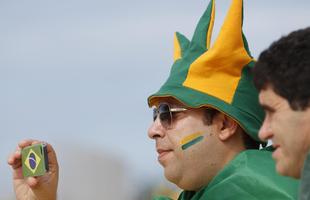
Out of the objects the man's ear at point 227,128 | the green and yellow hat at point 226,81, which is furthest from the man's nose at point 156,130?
the man's ear at point 227,128

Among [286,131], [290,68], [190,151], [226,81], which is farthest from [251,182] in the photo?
[290,68]

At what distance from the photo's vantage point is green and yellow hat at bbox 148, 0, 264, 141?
4.13 metres

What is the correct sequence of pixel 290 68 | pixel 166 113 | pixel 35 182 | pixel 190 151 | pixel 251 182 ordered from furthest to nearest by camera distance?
1. pixel 35 182
2. pixel 166 113
3. pixel 190 151
4. pixel 251 182
5. pixel 290 68

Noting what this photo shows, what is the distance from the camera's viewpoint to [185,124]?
13.7 feet

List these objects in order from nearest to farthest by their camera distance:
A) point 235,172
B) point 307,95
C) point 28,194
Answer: point 307,95 < point 235,172 < point 28,194

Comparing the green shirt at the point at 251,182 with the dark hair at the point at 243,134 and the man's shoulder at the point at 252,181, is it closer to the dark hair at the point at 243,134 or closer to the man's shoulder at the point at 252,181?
the man's shoulder at the point at 252,181

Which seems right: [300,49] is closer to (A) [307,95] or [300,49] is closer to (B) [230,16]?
(A) [307,95]

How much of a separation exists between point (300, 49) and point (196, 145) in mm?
1349

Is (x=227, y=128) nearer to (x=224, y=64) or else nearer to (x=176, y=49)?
(x=224, y=64)

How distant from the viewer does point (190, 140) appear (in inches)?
162

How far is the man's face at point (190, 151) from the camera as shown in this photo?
13.5ft

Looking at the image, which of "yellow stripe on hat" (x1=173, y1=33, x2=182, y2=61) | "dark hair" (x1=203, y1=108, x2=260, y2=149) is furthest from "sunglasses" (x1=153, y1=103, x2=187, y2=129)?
"yellow stripe on hat" (x1=173, y1=33, x2=182, y2=61)

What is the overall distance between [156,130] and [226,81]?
425 millimetres

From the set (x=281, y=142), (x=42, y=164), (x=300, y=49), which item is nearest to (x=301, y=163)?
(x=281, y=142)
